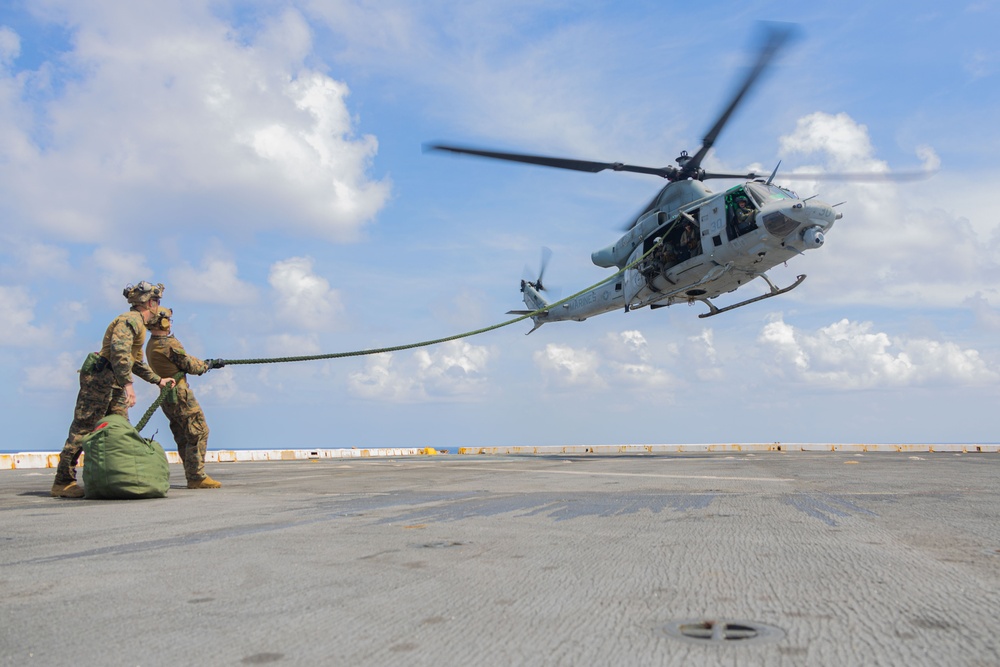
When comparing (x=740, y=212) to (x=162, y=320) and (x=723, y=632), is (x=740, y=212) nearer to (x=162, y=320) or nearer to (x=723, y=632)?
(x=162, y=320)

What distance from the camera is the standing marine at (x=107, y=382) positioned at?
26.2 ft

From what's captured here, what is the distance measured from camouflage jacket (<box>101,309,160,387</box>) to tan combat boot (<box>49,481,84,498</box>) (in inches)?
54.7

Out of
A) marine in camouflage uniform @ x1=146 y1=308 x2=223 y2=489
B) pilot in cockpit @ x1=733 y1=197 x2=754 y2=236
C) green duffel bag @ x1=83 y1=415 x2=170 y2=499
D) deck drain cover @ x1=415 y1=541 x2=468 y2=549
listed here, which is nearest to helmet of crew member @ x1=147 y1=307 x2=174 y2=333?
marine in camouflage uniform @ x1=146 y1=308 x2=223 y2=489

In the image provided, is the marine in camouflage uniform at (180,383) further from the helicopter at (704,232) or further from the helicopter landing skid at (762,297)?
the helicopter landing skid at (762,297)

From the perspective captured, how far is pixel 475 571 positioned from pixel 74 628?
1.71m

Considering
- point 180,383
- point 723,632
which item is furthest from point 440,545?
point 180,383

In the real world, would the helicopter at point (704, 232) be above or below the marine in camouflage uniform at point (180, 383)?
above

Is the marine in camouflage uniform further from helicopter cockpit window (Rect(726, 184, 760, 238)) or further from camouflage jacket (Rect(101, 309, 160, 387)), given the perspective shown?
helicopter cockpit window (Rect(726, 184, 760, 238))

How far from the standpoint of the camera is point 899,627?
235 centimetres

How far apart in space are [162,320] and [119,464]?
2.17 metres

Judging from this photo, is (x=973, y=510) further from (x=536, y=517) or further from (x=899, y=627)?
(x=899, y=627)

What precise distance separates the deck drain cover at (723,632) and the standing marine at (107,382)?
7.38 m

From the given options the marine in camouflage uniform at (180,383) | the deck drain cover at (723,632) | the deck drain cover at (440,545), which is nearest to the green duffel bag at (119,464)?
the marine in camouflage uniform at (180,383)

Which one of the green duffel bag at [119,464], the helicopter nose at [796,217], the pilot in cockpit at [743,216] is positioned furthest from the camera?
the pilot in cockpit at [743,216]
